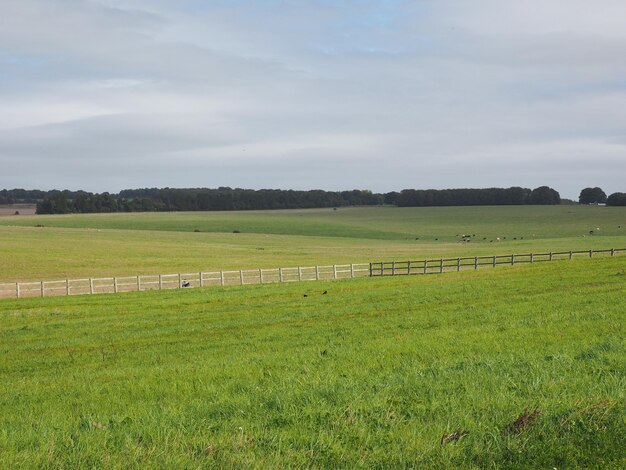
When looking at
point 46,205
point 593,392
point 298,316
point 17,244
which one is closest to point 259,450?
point 593,392

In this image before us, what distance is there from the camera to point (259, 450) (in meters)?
6.72

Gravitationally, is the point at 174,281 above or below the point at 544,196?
below

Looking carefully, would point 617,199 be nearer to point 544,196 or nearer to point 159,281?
point 544,196

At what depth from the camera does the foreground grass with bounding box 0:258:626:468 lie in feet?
22.0

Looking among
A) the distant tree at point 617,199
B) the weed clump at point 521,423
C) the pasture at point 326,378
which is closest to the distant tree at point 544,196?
the distant tree at point 617,199

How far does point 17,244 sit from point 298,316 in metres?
54.3

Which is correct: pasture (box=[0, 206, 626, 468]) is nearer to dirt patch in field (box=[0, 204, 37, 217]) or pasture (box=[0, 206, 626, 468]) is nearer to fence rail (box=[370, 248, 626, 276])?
fence rail (box=[370, 248, 626, 276])

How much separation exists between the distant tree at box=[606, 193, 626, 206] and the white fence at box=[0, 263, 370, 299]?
138637 millimetres

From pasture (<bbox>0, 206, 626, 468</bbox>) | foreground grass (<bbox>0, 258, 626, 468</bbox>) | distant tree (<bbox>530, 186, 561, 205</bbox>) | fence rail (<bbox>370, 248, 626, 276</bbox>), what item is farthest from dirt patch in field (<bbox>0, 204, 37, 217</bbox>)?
foreground grass (<bbox>0, 258, 626, 468</bbox>)

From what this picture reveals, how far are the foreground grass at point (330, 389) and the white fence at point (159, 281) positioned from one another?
1662cm

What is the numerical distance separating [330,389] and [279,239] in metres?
91.8

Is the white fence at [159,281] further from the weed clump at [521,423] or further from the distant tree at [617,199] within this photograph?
the distant tree at [617,199]

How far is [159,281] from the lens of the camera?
40.6m

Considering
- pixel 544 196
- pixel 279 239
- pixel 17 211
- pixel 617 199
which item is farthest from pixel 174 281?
pixel 544 196
